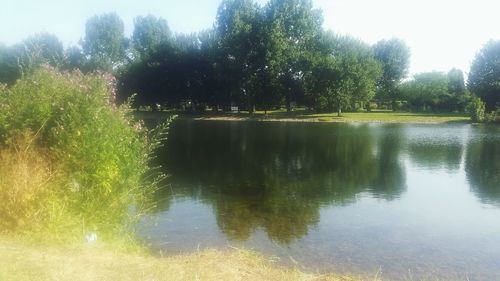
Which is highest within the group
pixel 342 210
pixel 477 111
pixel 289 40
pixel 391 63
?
pixel 289 40

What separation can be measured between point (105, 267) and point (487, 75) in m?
99.7

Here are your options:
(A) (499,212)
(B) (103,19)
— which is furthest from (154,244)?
(B) (103,19)

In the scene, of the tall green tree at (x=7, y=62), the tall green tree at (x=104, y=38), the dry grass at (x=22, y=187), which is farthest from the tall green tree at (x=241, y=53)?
the dry grass at (x=22, y=187)

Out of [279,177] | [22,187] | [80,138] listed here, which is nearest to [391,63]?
[279,177]

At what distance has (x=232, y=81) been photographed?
91.8 meters

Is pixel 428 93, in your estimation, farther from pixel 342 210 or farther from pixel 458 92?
pixel 342 210

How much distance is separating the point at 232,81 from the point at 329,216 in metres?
75.4

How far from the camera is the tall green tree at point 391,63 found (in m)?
115

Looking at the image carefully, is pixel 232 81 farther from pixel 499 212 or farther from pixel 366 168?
pixel 499 212

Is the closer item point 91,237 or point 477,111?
point 91,237

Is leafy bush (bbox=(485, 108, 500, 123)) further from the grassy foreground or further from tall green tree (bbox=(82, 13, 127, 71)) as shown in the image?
tall green tree (bbox=(82, 13, 127, 71))

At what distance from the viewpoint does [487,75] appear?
92.2 m

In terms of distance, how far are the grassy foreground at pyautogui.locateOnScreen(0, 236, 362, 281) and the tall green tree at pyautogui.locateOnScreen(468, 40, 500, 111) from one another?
87.8m

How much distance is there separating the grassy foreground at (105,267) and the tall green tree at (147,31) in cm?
10537
